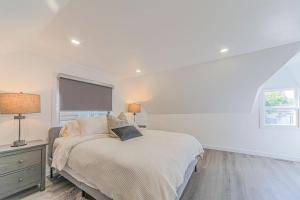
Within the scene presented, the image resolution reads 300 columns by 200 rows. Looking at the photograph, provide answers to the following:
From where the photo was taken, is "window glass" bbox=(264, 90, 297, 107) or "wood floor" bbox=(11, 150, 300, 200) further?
"window glass" bbox=(264, 90, 297, 107)

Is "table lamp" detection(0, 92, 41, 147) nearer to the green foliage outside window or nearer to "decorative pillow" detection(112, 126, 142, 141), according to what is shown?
"decorative pillow" detection(112, 126, 142, 141)

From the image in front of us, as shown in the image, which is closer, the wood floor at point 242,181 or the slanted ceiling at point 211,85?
the wood floor at point 242,181

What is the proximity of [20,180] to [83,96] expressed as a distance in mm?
1803

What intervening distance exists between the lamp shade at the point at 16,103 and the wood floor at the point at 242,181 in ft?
3.86

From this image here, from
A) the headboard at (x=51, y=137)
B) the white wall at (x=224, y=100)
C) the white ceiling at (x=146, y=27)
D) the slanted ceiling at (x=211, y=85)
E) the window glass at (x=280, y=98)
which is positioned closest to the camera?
the white ceiling at (x=146, y=27)

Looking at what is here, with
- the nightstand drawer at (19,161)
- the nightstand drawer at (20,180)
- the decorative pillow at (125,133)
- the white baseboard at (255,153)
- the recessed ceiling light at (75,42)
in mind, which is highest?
the recessed ceiling light at (75,42)

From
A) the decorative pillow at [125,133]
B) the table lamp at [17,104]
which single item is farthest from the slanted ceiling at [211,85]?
the table lamp at [17,104]

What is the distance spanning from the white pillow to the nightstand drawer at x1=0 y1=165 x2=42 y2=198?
791mm

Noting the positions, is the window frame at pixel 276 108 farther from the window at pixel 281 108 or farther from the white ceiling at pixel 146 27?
the white ceiling at pixel 146 27

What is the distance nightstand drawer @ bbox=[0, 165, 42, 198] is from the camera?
177cm

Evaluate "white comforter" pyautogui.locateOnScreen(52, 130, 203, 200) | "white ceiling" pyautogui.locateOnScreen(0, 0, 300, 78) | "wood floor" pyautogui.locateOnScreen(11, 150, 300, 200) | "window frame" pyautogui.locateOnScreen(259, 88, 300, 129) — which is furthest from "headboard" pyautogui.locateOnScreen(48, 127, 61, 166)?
"window frame" pyautogui.locateOnScreen(259, 88, 300, 129)

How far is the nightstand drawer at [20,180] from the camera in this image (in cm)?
177

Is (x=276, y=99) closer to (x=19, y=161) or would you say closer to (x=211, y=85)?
(x=211, y=85)

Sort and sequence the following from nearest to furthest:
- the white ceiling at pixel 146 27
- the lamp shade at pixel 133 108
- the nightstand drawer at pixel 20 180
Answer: the white ceiling at pixel 146 27 → the nightstand drawer at pixel 20 180 → the lamp shade at pixel 133 108
